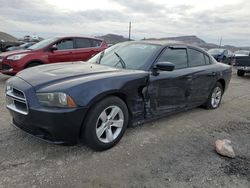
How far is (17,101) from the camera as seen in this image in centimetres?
344

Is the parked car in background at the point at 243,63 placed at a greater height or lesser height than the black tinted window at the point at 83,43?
lesser

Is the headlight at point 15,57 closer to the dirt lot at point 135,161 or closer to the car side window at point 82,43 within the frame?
the car side window at point 82,43

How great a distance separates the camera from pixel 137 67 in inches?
167

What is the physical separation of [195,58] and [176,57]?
74 cm

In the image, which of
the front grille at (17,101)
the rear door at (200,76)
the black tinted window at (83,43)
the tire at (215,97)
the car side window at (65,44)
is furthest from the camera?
the black tinted window at (83,43)

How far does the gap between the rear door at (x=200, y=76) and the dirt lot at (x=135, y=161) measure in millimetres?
863

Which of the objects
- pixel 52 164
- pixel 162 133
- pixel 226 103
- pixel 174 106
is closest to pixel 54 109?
pixel 52 164

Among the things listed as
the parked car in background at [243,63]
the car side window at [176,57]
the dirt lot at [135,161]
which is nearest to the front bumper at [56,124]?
the dirt lot at [135,161]

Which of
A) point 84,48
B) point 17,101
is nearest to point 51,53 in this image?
point 84,48

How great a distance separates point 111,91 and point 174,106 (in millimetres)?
1660

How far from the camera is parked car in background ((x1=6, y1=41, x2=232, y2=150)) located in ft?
10.3

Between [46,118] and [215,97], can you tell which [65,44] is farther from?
[46,118]

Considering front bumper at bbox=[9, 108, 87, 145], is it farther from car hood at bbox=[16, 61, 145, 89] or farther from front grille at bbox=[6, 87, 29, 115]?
car hood at bbox=[16, 61, 145, 89]

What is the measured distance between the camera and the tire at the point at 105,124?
11.0 feet
